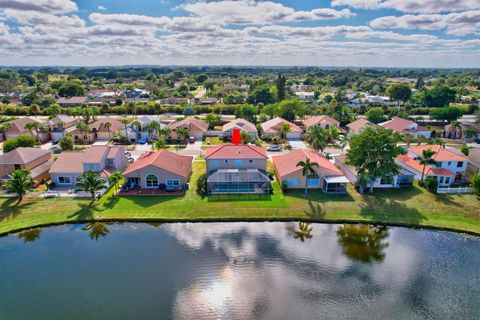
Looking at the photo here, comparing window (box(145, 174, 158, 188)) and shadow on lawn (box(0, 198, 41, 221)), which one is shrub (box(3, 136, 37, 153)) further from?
window (box(145, 174, 158, 188))

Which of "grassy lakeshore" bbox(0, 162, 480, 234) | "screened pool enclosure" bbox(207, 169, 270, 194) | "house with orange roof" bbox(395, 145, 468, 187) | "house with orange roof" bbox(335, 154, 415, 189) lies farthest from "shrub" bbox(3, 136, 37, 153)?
"house with orange roof" bbox(395, 145, 468, 187)

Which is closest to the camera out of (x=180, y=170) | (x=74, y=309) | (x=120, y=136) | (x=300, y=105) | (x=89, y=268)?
(x=74, y=309)

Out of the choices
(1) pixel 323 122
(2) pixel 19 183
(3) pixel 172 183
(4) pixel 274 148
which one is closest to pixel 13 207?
(2) pixel 19 183

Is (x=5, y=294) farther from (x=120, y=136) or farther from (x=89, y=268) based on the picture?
(x=120, y=136)

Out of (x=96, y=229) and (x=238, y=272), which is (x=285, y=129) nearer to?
(x=96, y=229)

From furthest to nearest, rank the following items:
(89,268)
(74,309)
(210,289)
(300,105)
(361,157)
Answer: (300,105)
(361,157)
(89,268)
(210,289)
(74,309)

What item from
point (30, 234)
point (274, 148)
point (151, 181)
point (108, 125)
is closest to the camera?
point (30, 234)

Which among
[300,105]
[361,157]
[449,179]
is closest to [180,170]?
[361,157]
